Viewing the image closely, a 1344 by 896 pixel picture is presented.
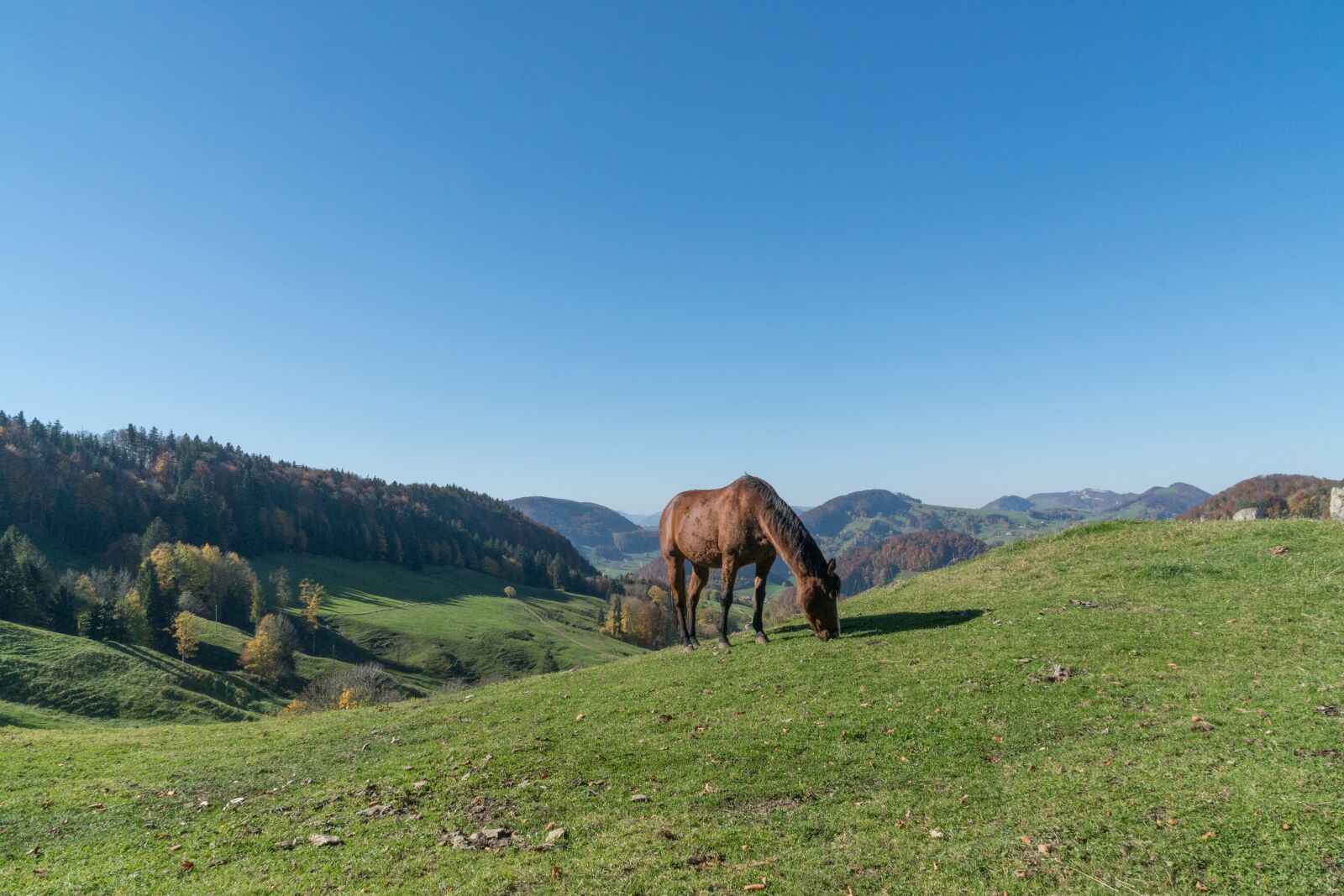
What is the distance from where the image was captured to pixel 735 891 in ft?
A: 16.6

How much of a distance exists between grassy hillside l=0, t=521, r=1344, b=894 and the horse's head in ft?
2.77

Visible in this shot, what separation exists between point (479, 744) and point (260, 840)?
3.37m

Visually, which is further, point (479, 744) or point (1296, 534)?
point (1296, 534)

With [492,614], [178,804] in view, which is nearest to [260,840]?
[178,804]

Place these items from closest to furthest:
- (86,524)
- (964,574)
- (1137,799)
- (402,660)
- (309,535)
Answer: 1. (1137,799)
2. (964,574)
3. (402,660)
4. (86,524)
5. (309,535)

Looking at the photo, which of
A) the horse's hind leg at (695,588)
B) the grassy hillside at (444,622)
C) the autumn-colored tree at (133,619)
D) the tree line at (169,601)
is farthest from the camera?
the grassy hillside at (444,622)

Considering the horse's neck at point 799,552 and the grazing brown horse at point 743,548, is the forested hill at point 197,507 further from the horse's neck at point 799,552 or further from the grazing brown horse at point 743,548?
the horse's neck at point 799,552

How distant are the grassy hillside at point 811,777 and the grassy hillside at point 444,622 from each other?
101 m

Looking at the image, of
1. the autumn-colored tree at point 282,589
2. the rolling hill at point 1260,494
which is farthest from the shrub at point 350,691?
the rolling hill at point 1260,494

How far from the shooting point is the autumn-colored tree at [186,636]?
90625 mm

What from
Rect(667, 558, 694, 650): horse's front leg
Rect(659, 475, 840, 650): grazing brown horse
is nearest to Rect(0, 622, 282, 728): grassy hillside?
Rect(667, 558, 694, 650): horse's front leg

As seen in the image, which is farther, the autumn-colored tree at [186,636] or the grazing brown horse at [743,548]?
the autumn-colored tree at [186,636]

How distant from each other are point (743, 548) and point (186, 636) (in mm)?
111469

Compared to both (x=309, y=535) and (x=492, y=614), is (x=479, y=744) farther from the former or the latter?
(x=309, y=535)
